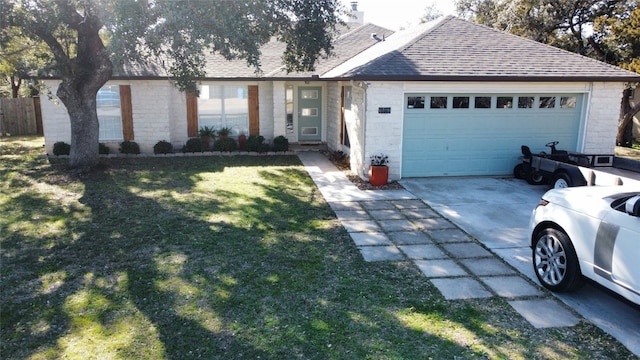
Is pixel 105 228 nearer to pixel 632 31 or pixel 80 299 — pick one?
pixel 80 299

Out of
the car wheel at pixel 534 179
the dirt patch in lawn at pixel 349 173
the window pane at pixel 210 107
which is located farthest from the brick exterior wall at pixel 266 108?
the car wheel at pixel 534 179

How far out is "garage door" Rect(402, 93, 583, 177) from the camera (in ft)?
38.6

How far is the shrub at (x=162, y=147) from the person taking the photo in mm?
15305

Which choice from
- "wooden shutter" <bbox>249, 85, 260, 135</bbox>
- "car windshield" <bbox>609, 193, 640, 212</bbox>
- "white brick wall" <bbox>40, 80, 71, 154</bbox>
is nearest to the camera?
"car windshield" <bbox>609, 193, 640, 212</bbox>

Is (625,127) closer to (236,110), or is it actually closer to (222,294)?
(236,110)

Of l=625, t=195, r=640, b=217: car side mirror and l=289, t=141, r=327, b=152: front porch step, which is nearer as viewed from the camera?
l=625, t=195, r=640, b=217: car side mirror

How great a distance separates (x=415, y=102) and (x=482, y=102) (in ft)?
5.99

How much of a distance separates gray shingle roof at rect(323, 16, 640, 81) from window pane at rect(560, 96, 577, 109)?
0.76 meters

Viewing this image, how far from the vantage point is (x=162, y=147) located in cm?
1531

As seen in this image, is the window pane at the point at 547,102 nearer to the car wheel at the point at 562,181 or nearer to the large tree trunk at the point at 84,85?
the car wheel at the point at 562,181

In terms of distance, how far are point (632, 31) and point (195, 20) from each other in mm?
15061

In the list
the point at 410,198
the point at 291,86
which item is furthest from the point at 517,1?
the point at 410,198

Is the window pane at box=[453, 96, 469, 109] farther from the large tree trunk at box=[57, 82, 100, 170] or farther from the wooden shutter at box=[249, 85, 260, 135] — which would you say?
the large tree trunk at box=[57, 82, 100, 170]

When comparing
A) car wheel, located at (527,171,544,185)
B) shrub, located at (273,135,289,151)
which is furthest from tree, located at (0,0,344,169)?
car wheel, located at (527,171,544,185)
